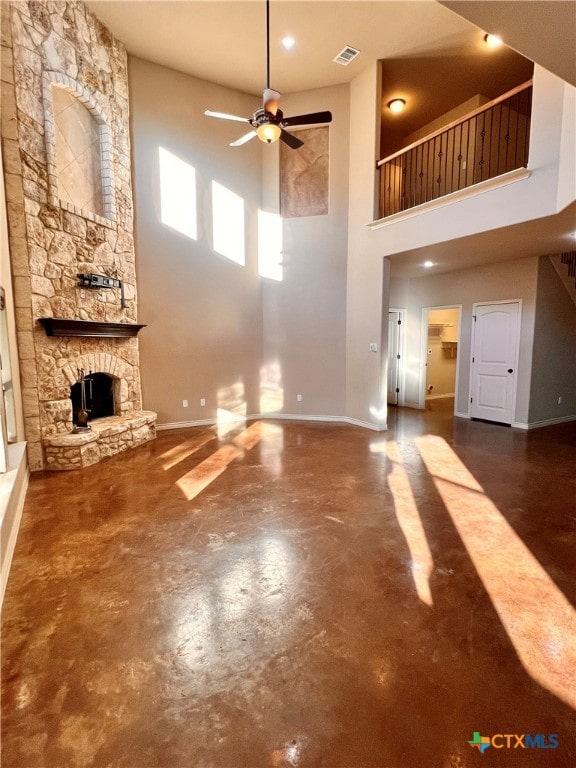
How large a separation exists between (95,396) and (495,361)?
6.60 meters

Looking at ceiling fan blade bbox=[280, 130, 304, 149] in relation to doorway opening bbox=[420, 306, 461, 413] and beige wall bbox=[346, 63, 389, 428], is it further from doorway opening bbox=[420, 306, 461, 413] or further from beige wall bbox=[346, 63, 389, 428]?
doorway opening bbox=[420, 306, 461, 413]

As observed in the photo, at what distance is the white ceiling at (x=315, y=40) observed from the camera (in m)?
4.71

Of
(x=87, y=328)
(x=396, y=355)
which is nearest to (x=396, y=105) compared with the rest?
(x=396, y=355)

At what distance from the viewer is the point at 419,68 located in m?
5.85

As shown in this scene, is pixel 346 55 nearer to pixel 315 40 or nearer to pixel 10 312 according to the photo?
pixel 315 40

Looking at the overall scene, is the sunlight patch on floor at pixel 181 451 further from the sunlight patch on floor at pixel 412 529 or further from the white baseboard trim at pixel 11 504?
the sunlight patch on floor at pixel 412 529

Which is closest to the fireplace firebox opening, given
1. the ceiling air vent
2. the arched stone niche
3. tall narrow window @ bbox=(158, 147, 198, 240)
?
the arched stone niche

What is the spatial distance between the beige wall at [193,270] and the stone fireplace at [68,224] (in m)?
0.32

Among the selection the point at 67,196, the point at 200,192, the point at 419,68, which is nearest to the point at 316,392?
the point at 200,192

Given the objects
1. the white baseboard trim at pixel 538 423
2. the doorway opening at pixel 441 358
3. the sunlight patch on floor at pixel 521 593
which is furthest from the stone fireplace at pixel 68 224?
the doorway opening at pixel 441 358

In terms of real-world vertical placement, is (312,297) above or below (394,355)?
above

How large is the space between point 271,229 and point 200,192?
1379 mm

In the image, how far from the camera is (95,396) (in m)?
5.50

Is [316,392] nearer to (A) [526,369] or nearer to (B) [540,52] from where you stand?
(A) [526,369]
